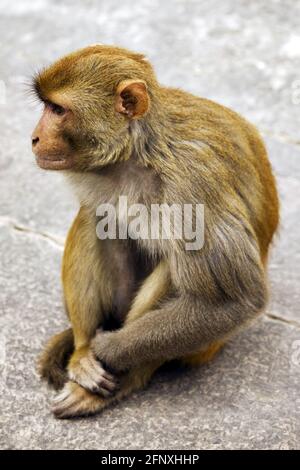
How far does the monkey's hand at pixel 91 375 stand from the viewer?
419 cm

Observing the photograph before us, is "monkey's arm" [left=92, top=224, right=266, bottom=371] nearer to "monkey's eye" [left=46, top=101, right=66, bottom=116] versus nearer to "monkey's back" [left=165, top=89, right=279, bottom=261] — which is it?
"monkey's back" [left=165, top=89, right=279, bottom=261]

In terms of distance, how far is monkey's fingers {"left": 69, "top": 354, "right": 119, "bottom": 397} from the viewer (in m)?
4.19

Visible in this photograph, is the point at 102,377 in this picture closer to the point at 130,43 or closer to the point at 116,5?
the point at 130,43

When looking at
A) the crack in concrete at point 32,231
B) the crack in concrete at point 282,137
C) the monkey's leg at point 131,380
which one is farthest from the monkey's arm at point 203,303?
the crack in concrete at point 282,137

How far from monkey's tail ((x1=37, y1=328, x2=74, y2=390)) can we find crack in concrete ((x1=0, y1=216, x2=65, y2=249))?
1.14 m

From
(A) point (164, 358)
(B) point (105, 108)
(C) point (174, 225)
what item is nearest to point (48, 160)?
(B) point (105, 108)

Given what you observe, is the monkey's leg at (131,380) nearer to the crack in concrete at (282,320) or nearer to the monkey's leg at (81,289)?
the monkey's leg at (81,289)

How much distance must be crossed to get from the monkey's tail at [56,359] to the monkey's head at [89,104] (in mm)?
1167

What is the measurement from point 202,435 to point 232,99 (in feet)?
13.7

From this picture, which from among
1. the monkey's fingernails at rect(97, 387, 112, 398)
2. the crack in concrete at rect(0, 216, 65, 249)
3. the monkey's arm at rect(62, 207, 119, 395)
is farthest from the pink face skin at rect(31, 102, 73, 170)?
the crack in concrete at rect(0, 216, 65, 249)

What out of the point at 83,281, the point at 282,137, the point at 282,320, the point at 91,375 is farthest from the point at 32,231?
the point at 282,137

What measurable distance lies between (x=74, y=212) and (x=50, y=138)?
2275mm

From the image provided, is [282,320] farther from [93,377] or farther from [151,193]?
[151,193]

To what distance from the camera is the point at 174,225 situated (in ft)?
12.8
